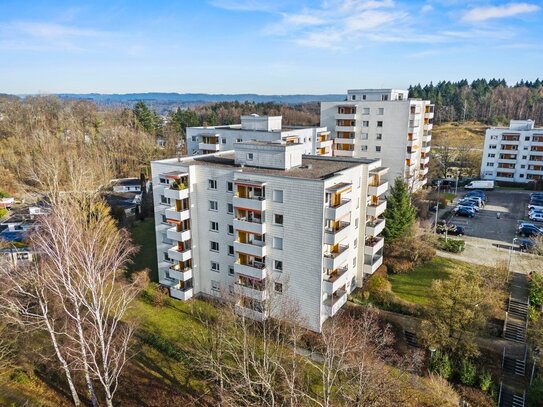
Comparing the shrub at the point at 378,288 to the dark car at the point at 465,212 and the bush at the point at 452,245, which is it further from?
the dark car at the point at 465,212

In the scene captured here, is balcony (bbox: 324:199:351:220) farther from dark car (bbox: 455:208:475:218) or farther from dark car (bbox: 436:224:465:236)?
dark car (bbox: 455:208:475:218)

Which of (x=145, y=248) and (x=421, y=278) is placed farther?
(x=145, y=248)

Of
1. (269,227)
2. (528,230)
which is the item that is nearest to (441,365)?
(269,227)

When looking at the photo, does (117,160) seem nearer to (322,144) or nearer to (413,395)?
(322,144)

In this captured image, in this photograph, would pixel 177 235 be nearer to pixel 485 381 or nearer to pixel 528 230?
pixel 485 381

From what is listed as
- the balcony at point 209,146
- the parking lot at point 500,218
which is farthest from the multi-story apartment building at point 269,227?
the parking lot at point 500,218

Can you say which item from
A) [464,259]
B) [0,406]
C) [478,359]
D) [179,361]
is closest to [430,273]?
[464,259]
